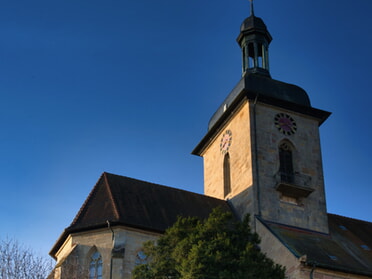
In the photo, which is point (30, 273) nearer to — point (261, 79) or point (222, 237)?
point (222, 237)

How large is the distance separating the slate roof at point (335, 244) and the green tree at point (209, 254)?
517cm

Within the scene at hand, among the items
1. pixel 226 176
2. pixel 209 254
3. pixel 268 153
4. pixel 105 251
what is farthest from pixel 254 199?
pixel 209 254

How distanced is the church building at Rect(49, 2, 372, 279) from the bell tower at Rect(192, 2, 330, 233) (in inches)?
2.0

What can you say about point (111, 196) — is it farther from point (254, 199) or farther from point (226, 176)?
point (226, 176)

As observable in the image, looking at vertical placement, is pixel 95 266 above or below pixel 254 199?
below

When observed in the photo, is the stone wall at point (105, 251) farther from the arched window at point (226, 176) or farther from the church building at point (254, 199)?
the arched window at point (226, 176)

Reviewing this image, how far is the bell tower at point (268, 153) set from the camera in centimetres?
2823

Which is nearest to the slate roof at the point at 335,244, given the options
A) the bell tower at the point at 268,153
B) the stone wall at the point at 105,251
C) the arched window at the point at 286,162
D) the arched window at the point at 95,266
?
the bell tower at the point at 268,153

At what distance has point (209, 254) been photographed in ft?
57.9

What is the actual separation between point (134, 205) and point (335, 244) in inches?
352

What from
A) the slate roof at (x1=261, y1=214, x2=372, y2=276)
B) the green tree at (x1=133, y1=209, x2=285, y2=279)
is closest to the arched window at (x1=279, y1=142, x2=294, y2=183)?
the slate roof at (x1=261, y1=214, x2=372, y2=276)

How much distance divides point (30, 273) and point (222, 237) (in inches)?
285

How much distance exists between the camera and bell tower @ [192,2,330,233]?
2823cm

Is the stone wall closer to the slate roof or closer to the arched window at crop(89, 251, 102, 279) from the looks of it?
the arched window at crop(89, 251, 102, 279)
